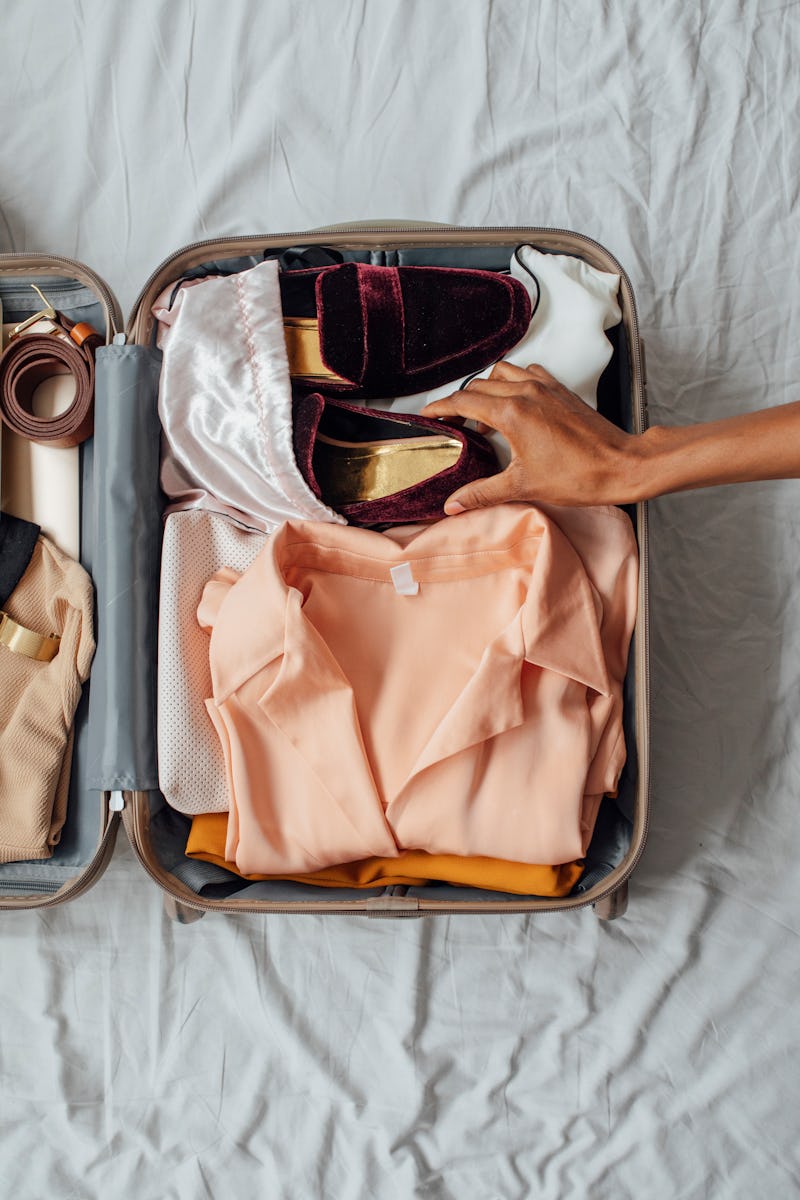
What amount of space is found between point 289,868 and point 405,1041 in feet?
1.25

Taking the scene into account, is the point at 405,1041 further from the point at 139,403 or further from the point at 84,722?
the point at 139,403

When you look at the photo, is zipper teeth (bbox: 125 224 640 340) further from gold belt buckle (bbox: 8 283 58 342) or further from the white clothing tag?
the white clothing tag

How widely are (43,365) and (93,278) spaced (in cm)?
12

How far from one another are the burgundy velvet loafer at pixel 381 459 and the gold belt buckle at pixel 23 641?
14.8 inches

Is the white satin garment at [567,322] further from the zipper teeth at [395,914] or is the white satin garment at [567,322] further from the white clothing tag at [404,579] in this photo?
the zipper teeth at [395,914]

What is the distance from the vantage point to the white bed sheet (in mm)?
1246

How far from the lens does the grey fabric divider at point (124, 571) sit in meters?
1.04

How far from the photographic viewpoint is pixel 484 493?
1.00 m

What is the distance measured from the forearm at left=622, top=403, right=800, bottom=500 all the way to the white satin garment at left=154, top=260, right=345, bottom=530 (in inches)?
13.9

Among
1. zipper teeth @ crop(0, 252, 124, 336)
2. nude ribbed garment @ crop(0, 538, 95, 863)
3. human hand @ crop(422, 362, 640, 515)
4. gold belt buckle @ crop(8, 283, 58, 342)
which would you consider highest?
zipper teeth @ crop(0, 252, 124, 336)

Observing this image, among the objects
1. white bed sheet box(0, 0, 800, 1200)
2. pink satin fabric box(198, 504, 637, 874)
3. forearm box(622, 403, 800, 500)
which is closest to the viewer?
forearm box(622, 403, 800, 500)

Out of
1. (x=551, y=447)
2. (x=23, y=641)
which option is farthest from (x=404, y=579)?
(x=23, y=641)

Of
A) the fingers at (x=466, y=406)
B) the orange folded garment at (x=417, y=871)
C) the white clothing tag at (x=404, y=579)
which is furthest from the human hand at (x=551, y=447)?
the orange folded garment at (x=417, y=871)

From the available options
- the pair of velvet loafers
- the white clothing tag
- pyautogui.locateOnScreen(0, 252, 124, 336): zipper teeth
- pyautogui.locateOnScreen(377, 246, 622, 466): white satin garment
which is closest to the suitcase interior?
pyautogui.locateOnScreen(0, 252, 124, 336): zipper teeth
